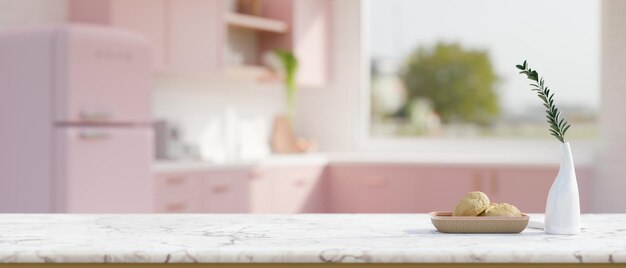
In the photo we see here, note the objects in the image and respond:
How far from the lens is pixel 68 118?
4250mm

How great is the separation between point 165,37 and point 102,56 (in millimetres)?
823

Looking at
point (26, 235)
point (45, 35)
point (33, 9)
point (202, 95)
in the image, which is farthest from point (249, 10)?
point (26, 235)

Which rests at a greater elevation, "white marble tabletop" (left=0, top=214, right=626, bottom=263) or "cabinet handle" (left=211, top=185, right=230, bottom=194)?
"white marble tabletop" (left=0, top=214, right=626, bottom=263)

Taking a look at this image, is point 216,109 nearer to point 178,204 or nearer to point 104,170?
point 178,204

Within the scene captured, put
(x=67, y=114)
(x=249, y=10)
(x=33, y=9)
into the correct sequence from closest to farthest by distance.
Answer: (x=67, y=114) → (x=33, y=9) → (x=249, y=10)

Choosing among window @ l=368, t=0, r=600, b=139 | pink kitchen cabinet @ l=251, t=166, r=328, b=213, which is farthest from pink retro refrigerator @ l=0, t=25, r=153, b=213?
window @ l=368, t=0, r=600, b=139

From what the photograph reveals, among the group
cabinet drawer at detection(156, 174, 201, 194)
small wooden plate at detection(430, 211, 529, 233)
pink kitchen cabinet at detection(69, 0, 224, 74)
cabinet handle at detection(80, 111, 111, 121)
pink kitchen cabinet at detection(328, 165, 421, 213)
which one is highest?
pink kitchen cabinet at detection(69, 0, 224, 74)

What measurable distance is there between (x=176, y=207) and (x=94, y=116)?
88 centimetres

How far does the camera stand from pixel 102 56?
4438 mm

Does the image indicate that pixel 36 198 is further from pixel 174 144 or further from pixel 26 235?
pixel 26 235

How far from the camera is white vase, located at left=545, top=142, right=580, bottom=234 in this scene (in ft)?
6.39

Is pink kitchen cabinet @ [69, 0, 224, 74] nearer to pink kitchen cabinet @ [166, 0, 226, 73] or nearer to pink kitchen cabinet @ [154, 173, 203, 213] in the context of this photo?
pink kitchen cabinet @ [166, 0, 226, 73]

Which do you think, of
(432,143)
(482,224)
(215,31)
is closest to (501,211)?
(482,224)

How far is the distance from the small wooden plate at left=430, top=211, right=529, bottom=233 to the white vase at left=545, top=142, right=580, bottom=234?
64 mm
